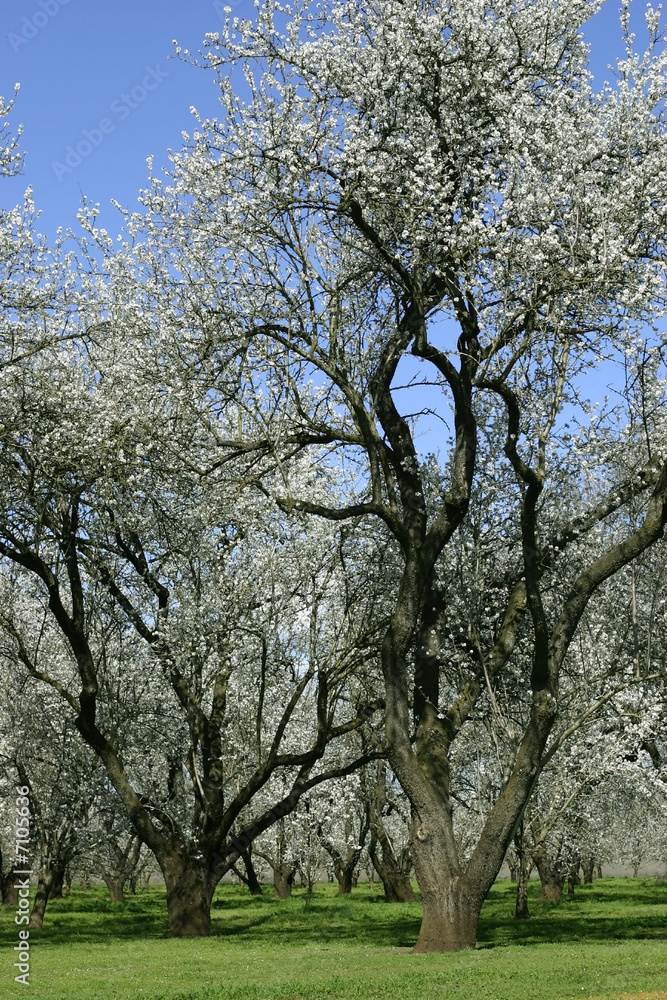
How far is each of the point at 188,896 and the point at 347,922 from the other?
7.19m

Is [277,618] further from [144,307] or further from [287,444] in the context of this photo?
[144,307]

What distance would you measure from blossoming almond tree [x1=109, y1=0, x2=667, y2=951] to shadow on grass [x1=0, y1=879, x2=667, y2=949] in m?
4.73

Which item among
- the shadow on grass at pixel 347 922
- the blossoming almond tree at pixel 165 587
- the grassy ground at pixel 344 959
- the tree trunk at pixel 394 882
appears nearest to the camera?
the grassy ground at pixel 344 959

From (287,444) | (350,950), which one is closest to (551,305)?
(287,444)

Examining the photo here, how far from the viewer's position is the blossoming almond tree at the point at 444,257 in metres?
14.4

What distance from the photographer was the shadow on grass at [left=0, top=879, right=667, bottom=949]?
2094cm

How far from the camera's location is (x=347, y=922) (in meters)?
27.1

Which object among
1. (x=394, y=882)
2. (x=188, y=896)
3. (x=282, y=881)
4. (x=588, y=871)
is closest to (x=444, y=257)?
(x=188, y=896)

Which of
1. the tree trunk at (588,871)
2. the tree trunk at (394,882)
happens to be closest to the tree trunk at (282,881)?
the tree trunk at (394,882)

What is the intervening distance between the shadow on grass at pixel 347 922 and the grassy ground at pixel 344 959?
6 cm

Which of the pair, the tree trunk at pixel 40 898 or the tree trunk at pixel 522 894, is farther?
the tree trunk at pixel 522 894

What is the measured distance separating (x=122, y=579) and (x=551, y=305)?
483 inches

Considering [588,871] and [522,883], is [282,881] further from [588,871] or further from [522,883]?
[588,871]

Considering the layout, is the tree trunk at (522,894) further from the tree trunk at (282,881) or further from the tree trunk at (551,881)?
the tree trunk at (282,881)
